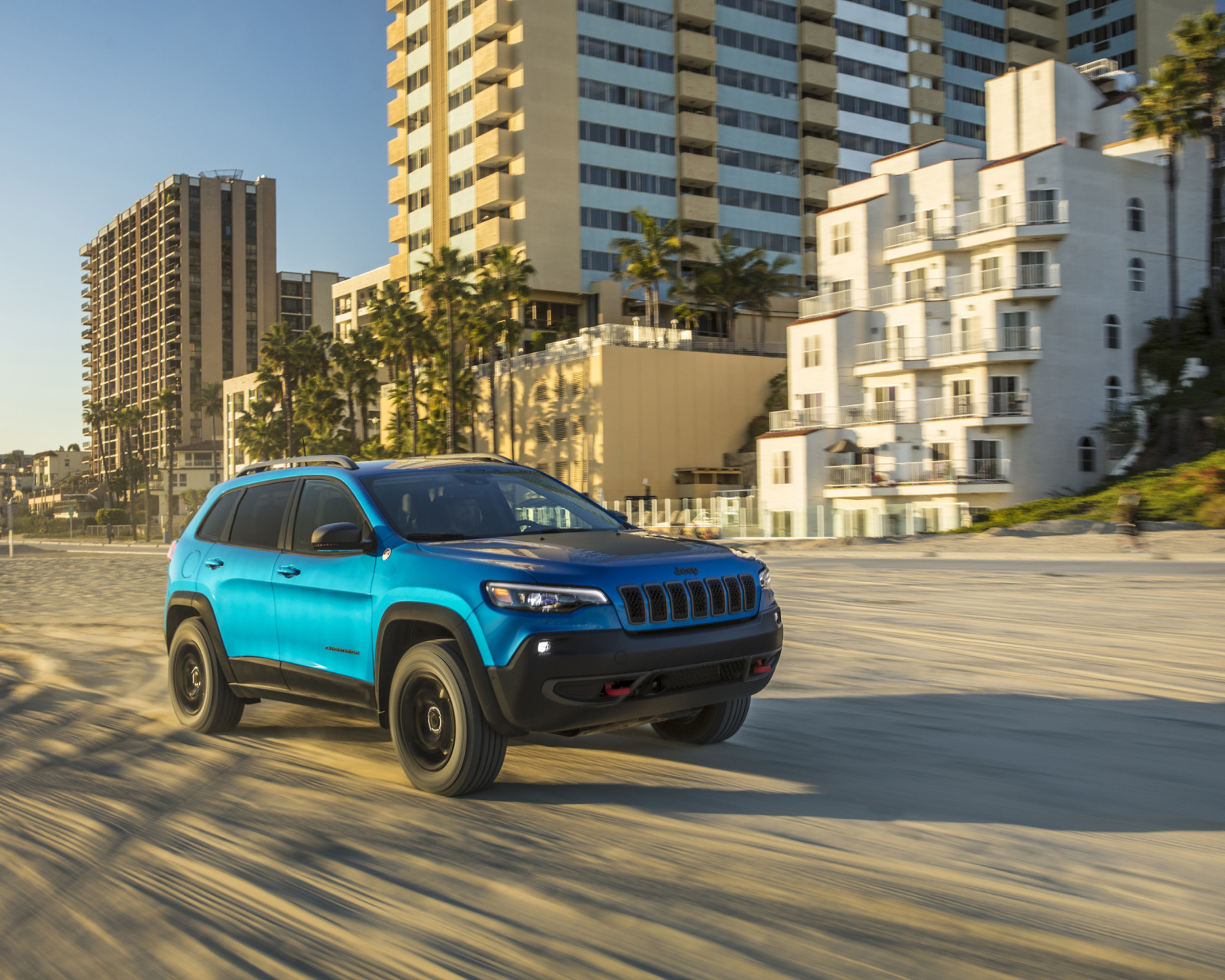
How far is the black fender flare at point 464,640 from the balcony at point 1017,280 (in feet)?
149

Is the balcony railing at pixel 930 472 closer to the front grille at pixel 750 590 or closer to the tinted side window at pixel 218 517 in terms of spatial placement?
the tinted side window at pixel 218 517

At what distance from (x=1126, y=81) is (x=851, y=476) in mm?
27858

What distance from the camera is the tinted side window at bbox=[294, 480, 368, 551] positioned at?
6.75 meters

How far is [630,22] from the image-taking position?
8175 cm

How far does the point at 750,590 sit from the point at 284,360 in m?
87.0

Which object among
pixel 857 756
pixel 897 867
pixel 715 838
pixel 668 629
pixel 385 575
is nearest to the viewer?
pixel 897 867

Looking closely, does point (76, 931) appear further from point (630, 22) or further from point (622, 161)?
point (630, 22)

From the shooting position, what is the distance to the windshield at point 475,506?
651 centimetres

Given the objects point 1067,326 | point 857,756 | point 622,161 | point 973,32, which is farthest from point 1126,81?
point 857,756

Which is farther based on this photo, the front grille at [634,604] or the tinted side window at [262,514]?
the tinted side window at [262,514]

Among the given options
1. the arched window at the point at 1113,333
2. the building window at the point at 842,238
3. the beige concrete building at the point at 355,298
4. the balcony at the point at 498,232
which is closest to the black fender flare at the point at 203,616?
the arched window at the point at 1113,333

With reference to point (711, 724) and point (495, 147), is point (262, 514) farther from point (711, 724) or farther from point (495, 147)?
point (495, 147)

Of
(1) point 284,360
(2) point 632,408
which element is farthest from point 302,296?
(2) point 632,408

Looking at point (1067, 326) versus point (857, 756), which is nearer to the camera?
point (857, 756)
